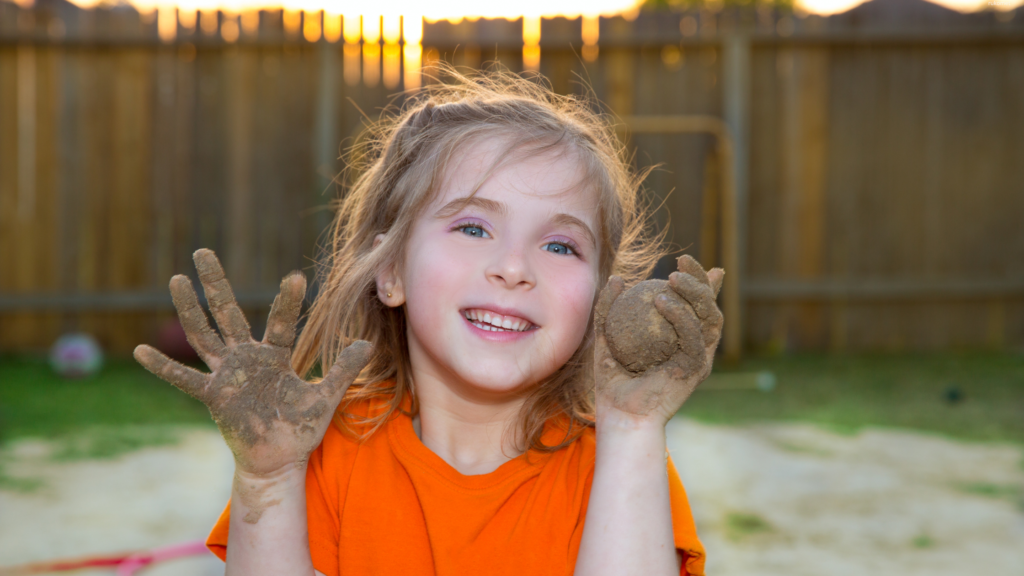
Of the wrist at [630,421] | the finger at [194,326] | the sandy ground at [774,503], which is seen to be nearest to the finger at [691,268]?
the wrist at [630,421]

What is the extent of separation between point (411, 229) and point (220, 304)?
0.47 meters

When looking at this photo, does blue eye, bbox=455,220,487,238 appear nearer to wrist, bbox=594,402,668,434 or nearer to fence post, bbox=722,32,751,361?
wrist, bbox=594,402,668,434

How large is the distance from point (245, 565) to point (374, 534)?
0.23m

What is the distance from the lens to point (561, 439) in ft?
5.72

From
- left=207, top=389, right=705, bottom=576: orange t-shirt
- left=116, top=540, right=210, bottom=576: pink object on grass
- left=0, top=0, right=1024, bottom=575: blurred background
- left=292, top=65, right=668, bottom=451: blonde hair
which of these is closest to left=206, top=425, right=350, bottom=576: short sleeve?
left=207, top=389, right=705, bottom=576: orange t-shirt

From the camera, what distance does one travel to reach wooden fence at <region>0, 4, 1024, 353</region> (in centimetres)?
649

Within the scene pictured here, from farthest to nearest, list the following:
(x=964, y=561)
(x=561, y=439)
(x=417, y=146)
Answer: (x=964, y=561)
(x=417, y=146)
(x=561, y=439)

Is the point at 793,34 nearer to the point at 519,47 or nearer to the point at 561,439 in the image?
the point at 519,47

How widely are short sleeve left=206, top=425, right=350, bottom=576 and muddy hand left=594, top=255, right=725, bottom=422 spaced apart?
54 centimetres

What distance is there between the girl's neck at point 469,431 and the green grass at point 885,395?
3.01 metres

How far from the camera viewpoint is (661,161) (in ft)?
21.6

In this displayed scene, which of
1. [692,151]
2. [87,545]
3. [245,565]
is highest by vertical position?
→ [692,151]

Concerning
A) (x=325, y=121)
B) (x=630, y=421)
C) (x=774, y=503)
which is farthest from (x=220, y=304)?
(x=325, y=121)

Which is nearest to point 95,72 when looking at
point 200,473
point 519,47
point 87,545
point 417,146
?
point 519,47
